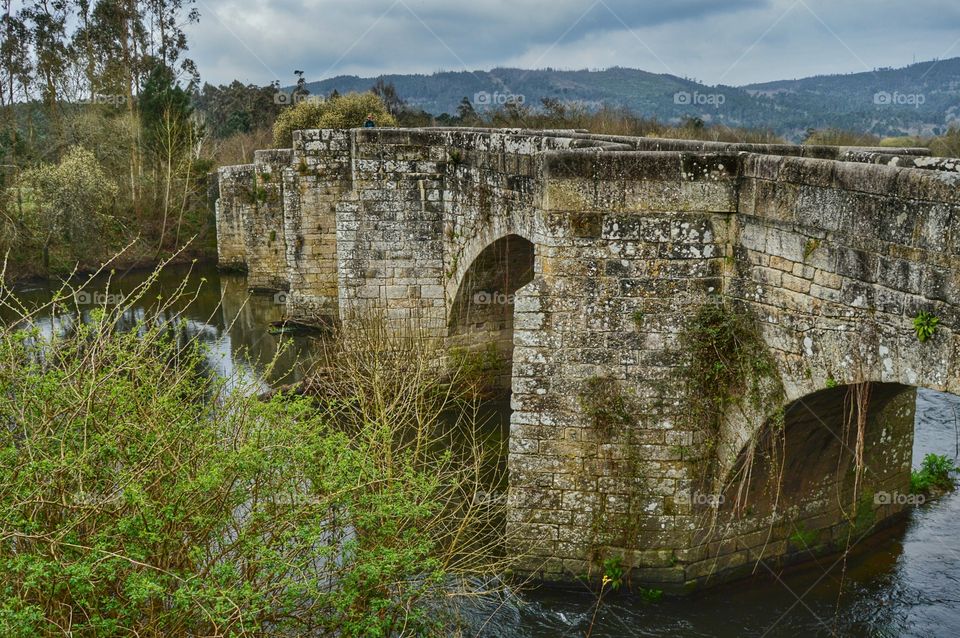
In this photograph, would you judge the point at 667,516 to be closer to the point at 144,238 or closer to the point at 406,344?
the point at 406,344

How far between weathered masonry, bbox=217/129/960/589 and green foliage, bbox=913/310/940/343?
5cm

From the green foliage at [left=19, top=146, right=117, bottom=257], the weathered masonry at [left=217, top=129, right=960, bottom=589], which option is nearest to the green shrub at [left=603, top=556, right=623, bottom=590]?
the weathered masonry at [left=217, top=129, right=960, bottom=589]

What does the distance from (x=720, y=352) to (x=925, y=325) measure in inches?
83.2

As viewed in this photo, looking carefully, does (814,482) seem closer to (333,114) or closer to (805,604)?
(805,604)

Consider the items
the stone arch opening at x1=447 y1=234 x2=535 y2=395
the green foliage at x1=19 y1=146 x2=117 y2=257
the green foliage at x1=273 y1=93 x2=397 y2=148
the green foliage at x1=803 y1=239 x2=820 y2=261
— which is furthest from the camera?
the green foliage at x1=19 y1=146 x2=117 y2=257

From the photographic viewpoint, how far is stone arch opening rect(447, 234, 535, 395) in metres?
14.3

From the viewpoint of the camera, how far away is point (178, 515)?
6094 millimetres

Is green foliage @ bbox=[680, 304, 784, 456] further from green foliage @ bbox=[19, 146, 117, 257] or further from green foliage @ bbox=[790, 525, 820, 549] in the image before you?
green foliage @ bbox=[19, 146, 117, 257]

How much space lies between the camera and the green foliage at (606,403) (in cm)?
830

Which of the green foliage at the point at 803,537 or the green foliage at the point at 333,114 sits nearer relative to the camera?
the green foliage at the point at 803,537

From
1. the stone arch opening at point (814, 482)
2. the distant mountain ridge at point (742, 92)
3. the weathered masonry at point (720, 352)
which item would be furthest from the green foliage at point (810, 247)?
the distant mountain ridge at point (742, 92)

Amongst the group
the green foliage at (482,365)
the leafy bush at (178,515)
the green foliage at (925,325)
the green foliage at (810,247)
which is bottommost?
the green foliage at (482,365)

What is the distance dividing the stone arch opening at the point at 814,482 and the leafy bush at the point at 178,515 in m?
2.53

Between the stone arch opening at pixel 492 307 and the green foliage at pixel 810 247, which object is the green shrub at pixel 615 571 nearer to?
the green foliage at pixel 810 247
